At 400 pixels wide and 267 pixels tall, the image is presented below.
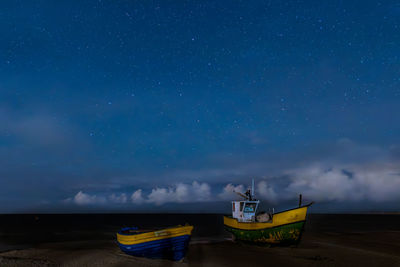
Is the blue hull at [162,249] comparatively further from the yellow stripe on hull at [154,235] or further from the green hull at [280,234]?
the green hull at [280,234]

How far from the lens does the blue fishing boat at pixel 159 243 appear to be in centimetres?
2075

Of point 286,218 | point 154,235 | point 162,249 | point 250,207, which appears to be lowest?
point 162,249

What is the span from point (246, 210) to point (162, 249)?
12.9 m

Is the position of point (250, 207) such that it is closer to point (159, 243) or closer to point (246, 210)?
point (246, 210)

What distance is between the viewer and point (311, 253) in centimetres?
2497

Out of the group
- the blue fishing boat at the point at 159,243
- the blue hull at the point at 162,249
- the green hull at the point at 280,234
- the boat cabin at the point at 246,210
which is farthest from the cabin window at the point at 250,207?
the blue hull at the point at 162,249

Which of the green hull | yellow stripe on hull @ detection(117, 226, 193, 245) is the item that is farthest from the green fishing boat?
yellow stripe on hull @ detection(117, 226, 193, 245)

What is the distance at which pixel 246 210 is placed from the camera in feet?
103

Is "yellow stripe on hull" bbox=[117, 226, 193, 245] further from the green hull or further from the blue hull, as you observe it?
the green hull

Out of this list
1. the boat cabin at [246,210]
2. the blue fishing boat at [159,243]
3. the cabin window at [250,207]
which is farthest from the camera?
the cabin window at [250,207]

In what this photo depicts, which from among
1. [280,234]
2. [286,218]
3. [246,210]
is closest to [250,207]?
[246,210]

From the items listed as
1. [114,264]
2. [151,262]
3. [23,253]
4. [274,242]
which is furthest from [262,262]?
[23,253]

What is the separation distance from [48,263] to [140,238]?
249 inches

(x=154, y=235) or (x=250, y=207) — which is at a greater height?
(x=250, y=207)
